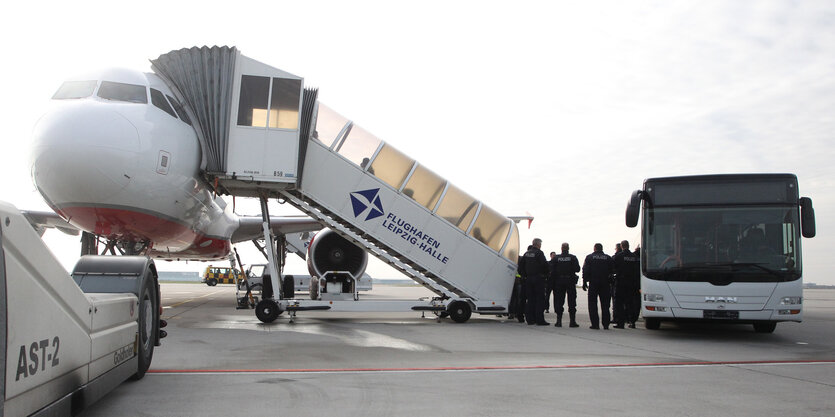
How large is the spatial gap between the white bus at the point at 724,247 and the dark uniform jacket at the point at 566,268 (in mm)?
2162

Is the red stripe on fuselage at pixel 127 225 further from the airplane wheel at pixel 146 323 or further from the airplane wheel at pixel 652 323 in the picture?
the airplane wheel at pixel 652 323

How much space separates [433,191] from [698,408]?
8722 mm

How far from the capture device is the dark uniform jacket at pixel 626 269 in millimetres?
12430

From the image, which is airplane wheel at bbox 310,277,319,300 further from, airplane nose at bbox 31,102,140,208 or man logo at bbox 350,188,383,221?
airplane nose at bbox 31,102,140,208

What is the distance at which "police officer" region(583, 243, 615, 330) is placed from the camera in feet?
39.8

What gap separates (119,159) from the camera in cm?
960

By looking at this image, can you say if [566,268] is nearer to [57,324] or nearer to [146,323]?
[146,323]

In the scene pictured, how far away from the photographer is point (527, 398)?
530cm

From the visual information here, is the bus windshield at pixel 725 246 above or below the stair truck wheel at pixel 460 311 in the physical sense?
above

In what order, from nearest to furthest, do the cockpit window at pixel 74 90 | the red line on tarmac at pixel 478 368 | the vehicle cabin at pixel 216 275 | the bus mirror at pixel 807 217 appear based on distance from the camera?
the red line on tarmac at pixel 478 368, the bus mirror at pixel 807 217, the cockpit window at pixel 74 90, the vehicle cabin at pixel 216 275

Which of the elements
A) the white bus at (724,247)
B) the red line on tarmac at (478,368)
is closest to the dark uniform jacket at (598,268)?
the white bus at (724,247)

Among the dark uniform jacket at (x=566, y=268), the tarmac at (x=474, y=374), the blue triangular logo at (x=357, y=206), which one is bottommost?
the tarmac at (x=474, y=374)

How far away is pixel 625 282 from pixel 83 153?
9683 mm

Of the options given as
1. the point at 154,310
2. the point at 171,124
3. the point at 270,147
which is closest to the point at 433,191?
the point at 270,147
